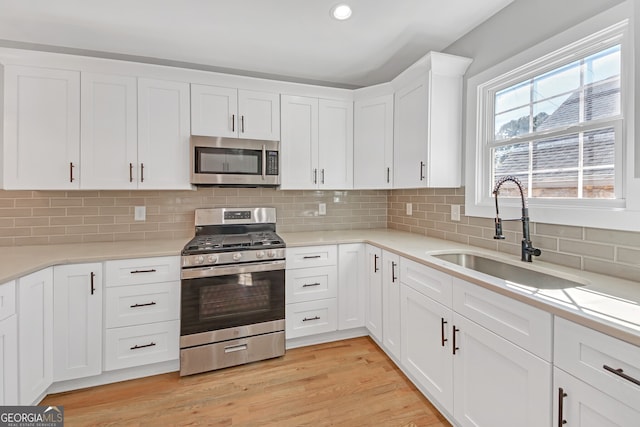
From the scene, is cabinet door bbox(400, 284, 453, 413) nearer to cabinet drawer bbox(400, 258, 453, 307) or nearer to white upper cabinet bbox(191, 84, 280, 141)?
cabinet drawer bbox(400, 258, 453, 307)

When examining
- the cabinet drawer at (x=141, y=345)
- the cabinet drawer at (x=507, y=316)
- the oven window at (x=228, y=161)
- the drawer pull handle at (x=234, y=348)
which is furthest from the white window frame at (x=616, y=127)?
the cabinet drawer at (x=141, y=345)

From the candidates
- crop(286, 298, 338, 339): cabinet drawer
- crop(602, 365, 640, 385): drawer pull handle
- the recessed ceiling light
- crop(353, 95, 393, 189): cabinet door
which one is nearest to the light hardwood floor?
crop(286, 298, 338, 339): cabinet drawer

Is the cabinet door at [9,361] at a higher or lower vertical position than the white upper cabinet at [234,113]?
lower

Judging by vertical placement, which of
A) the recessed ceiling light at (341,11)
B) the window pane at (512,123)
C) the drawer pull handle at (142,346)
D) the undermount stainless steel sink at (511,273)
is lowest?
the drawer pull handle at (142,346)

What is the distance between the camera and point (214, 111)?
244 centimetres

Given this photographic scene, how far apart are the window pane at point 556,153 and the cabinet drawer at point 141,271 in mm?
2518

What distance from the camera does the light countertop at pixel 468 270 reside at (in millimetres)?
950

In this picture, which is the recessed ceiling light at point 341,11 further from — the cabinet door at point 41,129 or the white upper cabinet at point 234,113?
the cabinet door at point 41,129

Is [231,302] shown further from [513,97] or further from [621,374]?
[513,97]

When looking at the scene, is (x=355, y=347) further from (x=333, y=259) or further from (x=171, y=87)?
(x=171, y=87)

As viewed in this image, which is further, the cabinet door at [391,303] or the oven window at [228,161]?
the oven window at [228,161]

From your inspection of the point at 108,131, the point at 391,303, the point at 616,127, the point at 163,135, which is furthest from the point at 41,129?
the point at 616,127

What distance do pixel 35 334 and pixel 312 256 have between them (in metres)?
1.82

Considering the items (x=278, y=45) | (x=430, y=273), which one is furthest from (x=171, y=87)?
(x=430, y=273)
